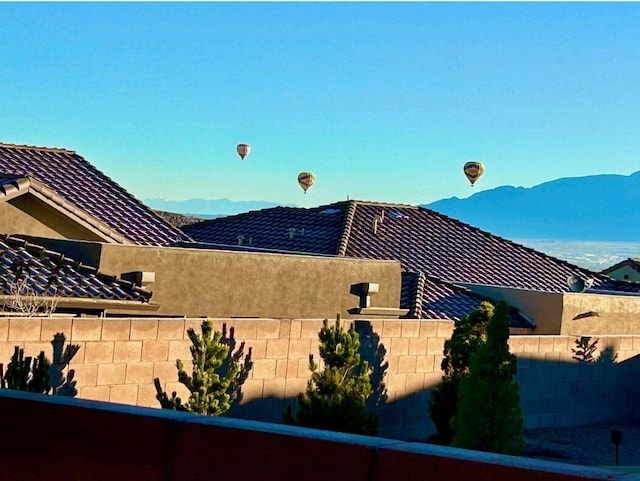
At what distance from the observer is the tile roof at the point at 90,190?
28219mm

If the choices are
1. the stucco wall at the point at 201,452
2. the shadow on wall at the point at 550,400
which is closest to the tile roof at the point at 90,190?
the shadow on wall at the point at 550,400

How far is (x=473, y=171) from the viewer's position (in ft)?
174

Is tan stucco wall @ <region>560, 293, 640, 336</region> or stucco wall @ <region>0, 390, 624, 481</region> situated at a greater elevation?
tan stucco wall @ <region>560, 293, 640, 336</region>

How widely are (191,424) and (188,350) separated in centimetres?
1013

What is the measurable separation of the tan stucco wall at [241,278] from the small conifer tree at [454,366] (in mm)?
4332

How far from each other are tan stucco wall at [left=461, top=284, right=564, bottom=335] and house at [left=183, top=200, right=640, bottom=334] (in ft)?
4.06

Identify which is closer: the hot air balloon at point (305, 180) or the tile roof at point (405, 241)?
the tile roof at point (405, 241)

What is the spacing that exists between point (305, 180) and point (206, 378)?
1708 inches

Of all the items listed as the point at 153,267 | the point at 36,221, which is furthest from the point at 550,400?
the point at 36,221

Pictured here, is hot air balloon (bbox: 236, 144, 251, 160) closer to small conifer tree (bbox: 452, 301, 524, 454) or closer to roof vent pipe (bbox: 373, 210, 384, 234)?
roof vent pipe (bbox: 373, 210, 384, 234)

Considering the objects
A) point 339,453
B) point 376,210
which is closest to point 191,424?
point 339,453

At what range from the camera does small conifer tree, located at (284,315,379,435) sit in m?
16.7

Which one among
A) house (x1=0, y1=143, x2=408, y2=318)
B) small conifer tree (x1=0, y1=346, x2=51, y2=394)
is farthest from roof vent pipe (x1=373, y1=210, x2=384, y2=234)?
small conifer tree (x1=0, y1=346, x2=51, y2=394)

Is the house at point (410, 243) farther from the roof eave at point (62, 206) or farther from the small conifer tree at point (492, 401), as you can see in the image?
the small conifer tree at point (492, 401)
